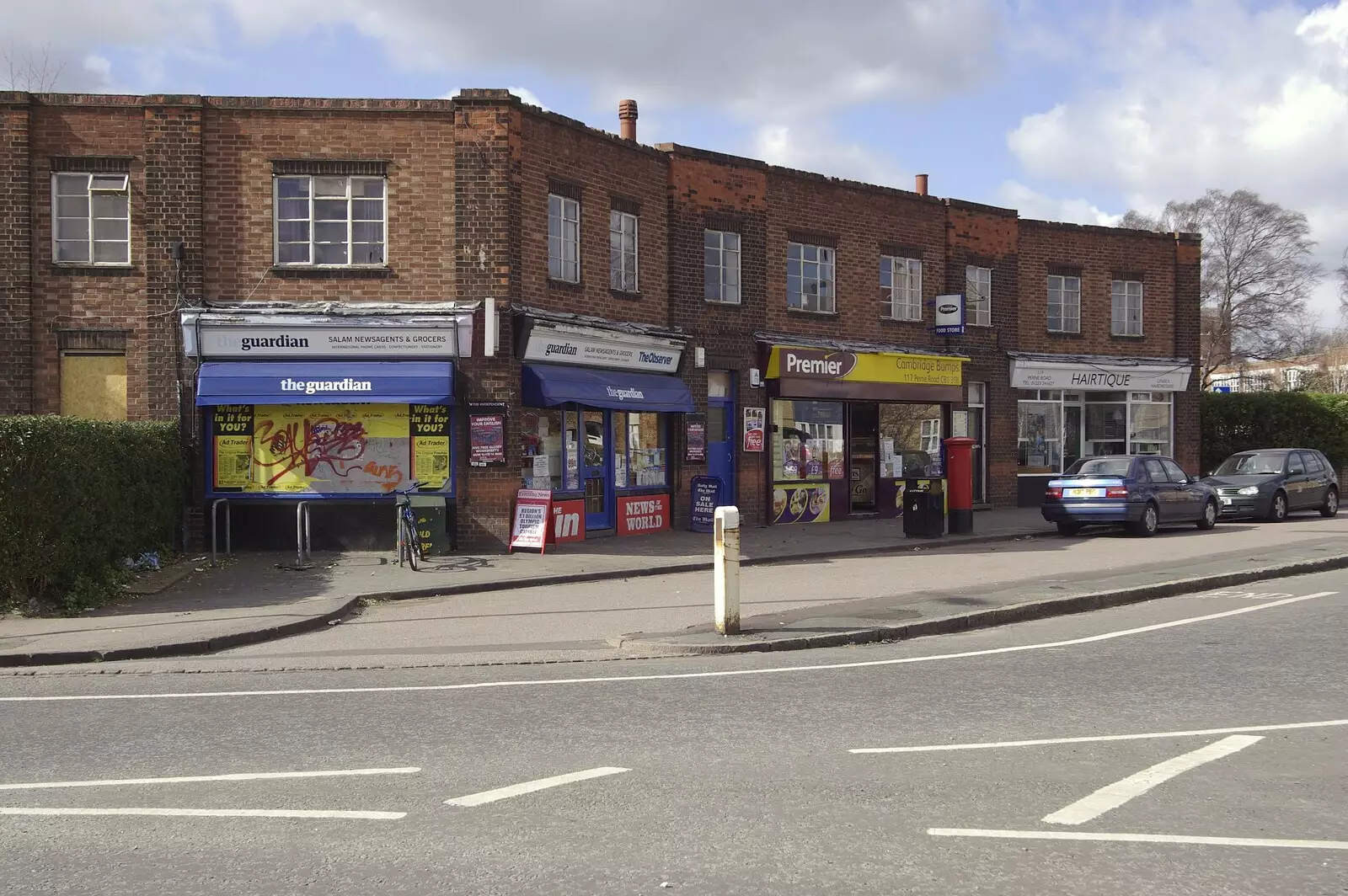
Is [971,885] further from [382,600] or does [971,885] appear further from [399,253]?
[399,253]

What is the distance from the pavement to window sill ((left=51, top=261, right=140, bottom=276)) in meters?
4.78

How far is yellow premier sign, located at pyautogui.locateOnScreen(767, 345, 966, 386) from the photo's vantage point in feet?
76.8

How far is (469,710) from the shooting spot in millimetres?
8172

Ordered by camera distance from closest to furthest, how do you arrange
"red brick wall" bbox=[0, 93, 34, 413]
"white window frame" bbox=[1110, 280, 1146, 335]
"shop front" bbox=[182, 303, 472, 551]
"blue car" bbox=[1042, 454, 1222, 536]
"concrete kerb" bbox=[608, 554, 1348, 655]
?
"concrete kerb" bbox=[608, 554, 1348, 655] → "shop front" bbox=[182, 303, 472, 551] → "red brick wall" bbox=[0, 93, 34, 413] → "blue car" bbox=[1042, 454, 1222, 536] → "white window frame" bbox=[1110, 280, 1146, 335]

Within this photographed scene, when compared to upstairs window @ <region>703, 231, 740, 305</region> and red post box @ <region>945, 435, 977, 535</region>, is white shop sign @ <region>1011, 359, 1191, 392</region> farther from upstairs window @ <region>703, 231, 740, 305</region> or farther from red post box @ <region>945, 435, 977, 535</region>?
upstairs window @ <region>703, 231, 740, 305</region>

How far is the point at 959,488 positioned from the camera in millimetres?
22500

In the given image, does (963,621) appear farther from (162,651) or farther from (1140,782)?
(162,651)

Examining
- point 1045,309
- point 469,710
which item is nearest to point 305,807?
point 469,710

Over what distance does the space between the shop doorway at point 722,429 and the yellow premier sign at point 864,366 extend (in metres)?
0.90

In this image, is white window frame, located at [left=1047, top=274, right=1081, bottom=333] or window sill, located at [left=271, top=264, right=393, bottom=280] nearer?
window sill, located at [left=271, top=264, right=393, bottom=280]

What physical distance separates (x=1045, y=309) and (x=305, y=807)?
86.9ft

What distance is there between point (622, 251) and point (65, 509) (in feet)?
35.0

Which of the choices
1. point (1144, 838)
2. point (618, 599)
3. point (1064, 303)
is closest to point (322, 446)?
point (618, 599)

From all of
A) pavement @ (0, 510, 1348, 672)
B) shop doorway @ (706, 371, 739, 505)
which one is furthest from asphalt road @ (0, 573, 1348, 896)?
shop doorway @ (706, 371, 739, 505)
